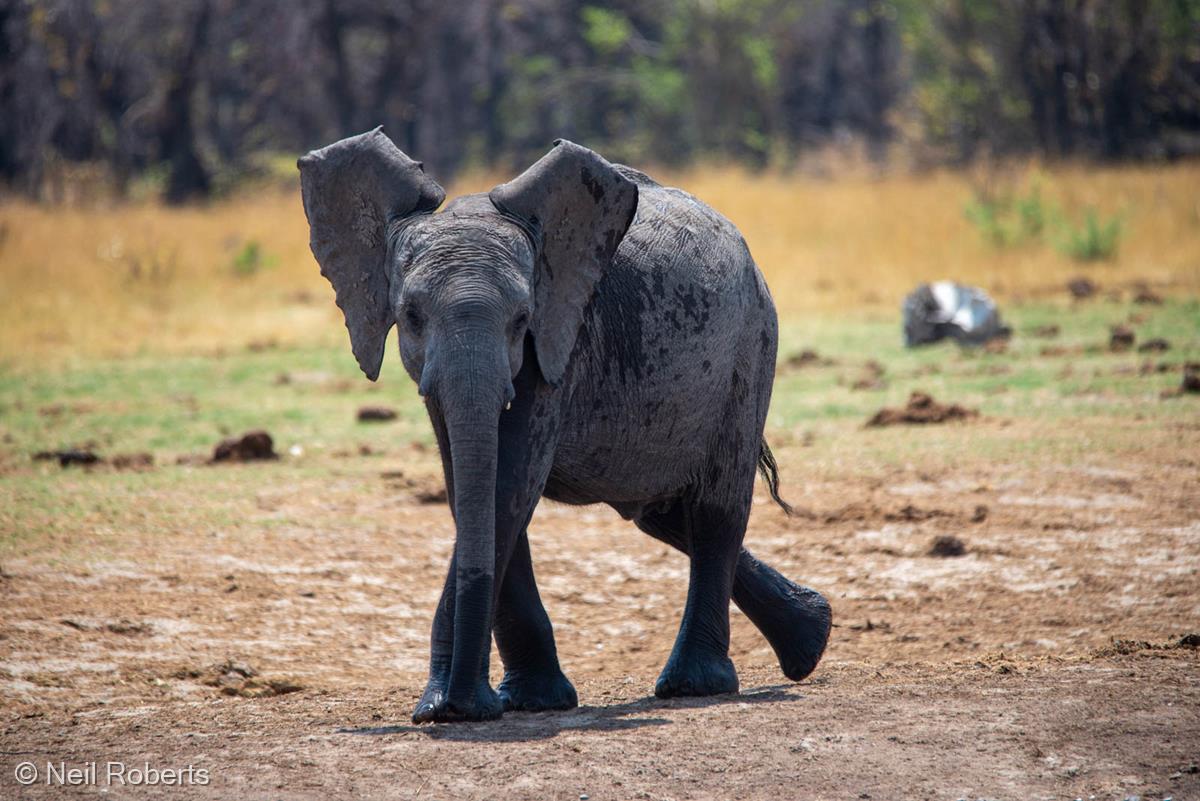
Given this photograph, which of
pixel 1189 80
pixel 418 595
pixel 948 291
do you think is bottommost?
pixel 418 595

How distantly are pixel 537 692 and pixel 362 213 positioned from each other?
151 cm

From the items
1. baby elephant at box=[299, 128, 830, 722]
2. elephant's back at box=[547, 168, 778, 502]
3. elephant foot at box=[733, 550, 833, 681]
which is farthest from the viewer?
elephant foot at box=[733, 550, 833, 681]

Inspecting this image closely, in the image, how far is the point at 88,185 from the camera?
82.1 feet

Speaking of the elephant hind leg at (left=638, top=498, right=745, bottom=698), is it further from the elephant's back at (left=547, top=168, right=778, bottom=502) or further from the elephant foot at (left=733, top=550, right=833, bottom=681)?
the elephant foot at (left=733, top=550, right=833, bottom=681)

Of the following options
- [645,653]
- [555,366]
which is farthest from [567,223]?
[645,653]

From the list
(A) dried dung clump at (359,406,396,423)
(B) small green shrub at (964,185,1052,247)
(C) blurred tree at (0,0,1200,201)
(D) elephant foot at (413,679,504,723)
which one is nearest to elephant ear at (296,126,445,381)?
(D) elephant foot at (413,679,504,723)

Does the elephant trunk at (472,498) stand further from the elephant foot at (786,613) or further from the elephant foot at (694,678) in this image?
the elephant foot at (786,613)

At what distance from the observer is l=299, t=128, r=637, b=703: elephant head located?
166 inches

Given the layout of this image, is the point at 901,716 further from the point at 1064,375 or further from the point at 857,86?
the point at 857,86

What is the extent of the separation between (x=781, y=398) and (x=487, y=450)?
6.48 m

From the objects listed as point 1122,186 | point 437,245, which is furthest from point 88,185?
point 437,245

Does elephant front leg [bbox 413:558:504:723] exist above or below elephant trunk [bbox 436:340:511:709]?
below

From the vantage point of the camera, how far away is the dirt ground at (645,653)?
401 centimetres

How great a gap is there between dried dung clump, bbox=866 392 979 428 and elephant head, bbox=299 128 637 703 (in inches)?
198
